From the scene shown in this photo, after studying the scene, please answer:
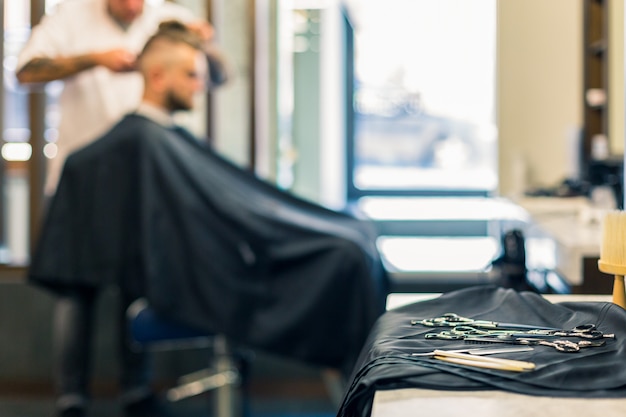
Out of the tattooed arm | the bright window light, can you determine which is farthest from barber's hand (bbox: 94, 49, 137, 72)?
the bright window light

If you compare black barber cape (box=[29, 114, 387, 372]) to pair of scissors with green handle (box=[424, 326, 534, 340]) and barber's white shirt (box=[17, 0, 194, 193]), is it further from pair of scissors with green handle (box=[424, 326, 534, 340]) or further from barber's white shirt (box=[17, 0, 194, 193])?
pair of scissors with green handle (box=[424, 326, 534, 340])

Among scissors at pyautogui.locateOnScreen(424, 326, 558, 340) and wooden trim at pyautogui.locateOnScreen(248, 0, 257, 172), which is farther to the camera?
wooden trim at pyautogui.locateOnScreen(248, 0, 257, 172)

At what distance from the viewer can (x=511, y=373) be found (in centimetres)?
117

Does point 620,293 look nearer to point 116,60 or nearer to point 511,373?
point 511,373

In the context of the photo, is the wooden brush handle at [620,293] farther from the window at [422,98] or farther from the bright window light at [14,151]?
the window at [422,98]

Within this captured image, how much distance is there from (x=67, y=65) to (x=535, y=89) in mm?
2406

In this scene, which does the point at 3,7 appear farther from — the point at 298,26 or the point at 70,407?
the point at 70,407

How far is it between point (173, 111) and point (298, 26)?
5.65 feet

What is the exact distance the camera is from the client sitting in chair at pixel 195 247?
3354 millimetres

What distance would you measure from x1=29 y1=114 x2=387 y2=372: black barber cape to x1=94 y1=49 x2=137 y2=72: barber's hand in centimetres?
33

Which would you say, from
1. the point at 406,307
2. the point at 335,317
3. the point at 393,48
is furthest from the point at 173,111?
the point at 393,48

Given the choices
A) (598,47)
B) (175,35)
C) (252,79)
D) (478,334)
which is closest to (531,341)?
(478,334)

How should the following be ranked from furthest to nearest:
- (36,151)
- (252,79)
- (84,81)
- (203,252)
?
1. (252,79)
2. (36,151)
3. (84,81)
4. (203,252)

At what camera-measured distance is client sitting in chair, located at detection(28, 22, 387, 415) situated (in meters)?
3.35
